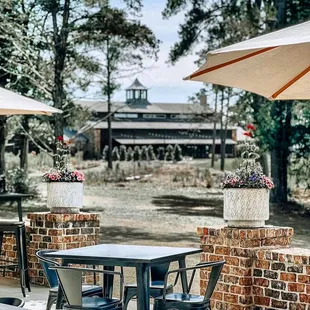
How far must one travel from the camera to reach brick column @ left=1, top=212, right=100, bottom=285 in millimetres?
8023

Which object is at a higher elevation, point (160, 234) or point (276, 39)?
point (276, 39)

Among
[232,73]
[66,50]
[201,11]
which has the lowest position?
[232,73]

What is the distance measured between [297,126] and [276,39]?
18816 millimetres

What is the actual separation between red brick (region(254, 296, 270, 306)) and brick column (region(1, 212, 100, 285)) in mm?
2383

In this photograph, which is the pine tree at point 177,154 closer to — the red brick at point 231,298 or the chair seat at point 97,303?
the red brick at point 231,298

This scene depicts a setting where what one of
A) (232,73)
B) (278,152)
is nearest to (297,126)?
(278,152)

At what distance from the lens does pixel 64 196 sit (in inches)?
316

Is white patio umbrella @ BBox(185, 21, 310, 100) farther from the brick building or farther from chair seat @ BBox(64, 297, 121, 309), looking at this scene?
the brick building

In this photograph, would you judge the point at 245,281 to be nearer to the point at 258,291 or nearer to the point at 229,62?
the point at 258,291

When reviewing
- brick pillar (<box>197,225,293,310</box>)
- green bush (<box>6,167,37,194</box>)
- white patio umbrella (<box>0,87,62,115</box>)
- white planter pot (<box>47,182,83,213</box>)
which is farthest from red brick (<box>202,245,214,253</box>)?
green bush (<box>6,167,37,194</box>)

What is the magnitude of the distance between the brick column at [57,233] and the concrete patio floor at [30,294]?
0.80 feet

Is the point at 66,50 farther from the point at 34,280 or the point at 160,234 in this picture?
the point at 34,280

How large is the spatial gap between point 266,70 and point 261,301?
79.9 inches

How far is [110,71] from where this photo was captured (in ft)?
99.4
